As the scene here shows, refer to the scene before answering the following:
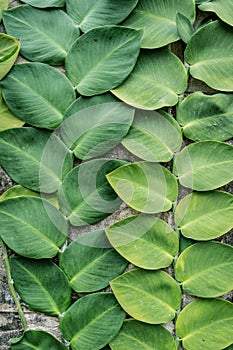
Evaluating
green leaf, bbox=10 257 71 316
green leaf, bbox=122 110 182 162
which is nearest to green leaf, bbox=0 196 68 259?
green leaf, bbox=10 257 71 316

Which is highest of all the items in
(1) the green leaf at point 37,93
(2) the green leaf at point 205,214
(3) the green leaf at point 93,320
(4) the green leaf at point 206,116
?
(1) the green leaf at point 37,93

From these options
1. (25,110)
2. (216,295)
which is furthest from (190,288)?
(25,110)

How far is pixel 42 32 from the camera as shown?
2.39 ft

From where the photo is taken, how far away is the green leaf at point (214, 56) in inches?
29.1

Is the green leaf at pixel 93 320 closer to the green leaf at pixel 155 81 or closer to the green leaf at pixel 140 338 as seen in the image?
the green leaf at pixel 140 338

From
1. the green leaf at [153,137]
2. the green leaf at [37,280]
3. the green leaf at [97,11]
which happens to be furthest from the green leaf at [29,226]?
the green leaf at [97,11]

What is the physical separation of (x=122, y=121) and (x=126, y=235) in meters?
0.15

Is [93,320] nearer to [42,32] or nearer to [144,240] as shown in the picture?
[144,240]

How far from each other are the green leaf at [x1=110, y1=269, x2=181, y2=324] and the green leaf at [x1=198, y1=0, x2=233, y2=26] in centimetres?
35

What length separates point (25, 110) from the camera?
0.72m

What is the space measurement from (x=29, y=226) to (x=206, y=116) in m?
0.28

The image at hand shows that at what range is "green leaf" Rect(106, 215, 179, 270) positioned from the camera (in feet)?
2.39

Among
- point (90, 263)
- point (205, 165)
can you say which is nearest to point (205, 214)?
point (205, 165)

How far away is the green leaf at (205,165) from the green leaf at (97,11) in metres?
0.20
